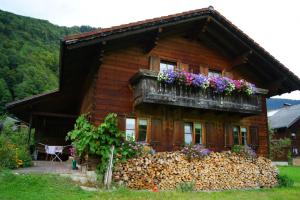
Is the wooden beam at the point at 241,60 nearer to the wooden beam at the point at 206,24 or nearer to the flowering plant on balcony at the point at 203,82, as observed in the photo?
the flowering plant on balcony at the point at 203,82

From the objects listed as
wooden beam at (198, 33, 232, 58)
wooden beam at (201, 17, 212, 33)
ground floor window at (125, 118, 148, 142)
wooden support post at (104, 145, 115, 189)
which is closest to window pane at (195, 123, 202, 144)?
ground floor window at (125, 118, 148, 142)

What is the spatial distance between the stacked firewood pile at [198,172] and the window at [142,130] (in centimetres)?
121

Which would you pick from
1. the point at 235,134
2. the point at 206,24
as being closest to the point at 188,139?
the point at 235,134

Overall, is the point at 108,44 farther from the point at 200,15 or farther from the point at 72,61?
the point at 200,15

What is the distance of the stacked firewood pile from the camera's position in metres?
11.5

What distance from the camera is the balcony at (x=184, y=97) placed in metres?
12.2

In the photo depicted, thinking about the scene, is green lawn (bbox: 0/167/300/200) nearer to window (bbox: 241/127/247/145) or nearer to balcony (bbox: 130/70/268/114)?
balcony (bbox: 130/70/268/114)

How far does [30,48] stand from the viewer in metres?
64.9

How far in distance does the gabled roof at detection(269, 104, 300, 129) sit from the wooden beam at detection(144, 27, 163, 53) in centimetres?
3451

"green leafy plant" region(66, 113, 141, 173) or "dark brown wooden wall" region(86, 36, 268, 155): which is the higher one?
"dark brown wooden wall" region(86, 36, 268, 155)

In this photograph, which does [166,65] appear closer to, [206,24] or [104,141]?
[206,24]

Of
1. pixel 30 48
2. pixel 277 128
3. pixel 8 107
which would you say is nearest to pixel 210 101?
pixel 8 107

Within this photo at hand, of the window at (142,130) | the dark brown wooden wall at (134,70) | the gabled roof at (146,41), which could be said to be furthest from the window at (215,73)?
the window at (142,130)

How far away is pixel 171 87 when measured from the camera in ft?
42.1
